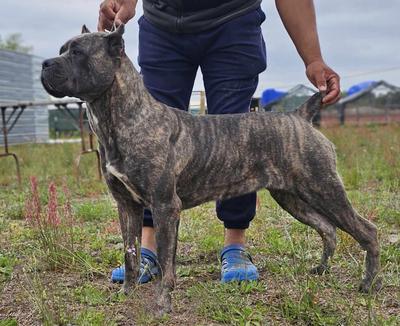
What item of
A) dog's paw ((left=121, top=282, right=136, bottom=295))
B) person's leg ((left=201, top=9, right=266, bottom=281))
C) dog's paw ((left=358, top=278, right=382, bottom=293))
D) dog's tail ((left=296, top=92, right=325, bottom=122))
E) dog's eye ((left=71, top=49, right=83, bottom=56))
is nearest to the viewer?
dog's eye ((left=71, top=49, right=83, bottom=56))

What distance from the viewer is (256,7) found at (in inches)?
149

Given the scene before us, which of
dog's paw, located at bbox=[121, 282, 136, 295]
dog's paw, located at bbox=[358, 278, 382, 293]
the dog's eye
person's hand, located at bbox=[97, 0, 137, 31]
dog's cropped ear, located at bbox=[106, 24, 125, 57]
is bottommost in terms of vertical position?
dog's paw, located at bbox=[121, 282, 136, 295]

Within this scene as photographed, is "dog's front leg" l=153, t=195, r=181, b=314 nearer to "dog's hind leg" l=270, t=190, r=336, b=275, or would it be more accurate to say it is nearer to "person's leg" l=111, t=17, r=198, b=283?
"person's leg" l=111, t=17, r=198, b=283

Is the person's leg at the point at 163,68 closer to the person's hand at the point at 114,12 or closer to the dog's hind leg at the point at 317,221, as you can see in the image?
the person's hand at the point at 114,12

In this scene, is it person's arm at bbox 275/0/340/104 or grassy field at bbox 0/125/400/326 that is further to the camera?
person's arm at bbox 275/0/340/104

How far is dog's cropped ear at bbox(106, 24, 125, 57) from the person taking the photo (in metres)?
3.00

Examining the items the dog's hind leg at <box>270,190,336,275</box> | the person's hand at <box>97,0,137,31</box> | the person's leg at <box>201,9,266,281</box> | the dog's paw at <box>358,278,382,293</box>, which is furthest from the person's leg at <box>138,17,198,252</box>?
the dog's paw at <box>358,278,382,293</box>

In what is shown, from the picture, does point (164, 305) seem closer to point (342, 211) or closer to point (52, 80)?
point (342, 211)

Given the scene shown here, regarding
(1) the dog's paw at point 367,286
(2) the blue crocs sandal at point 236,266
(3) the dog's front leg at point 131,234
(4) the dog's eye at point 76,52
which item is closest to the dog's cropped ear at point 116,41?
(4) the dog's eye at point 76,52

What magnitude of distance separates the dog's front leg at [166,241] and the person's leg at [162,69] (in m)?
0.64

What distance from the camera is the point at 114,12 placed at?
3398mm

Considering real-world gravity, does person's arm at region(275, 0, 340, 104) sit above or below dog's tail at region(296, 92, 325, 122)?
above

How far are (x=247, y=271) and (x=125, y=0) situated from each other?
71.7 inches

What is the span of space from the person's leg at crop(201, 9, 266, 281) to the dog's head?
89cm
